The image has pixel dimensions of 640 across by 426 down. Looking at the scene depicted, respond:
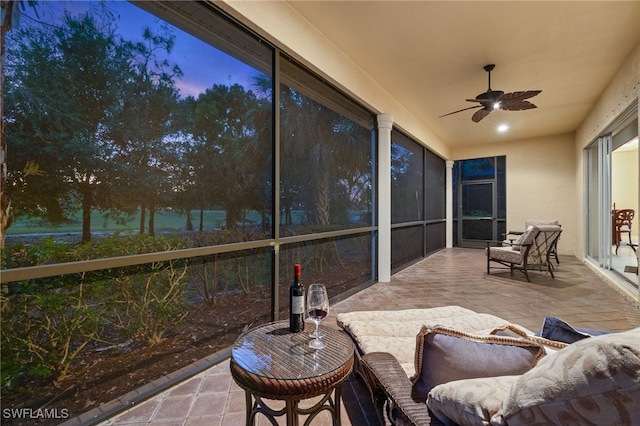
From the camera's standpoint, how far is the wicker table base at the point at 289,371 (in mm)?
1005

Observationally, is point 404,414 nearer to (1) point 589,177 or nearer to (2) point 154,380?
(2) point 154,380

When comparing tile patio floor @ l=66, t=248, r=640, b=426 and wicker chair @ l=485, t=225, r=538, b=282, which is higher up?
wicker chair @ l=485, t=225, r=538, b=282

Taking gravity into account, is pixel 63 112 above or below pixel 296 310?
above

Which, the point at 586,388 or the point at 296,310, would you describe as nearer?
the point at 586,388

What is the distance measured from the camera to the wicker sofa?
542 millimetres

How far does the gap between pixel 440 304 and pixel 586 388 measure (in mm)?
3189

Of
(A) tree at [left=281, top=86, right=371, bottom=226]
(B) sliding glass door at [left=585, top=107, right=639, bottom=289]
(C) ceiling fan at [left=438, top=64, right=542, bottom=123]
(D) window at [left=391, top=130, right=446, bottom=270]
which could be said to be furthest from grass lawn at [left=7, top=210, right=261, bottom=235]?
(B) sliding glass door at [left=585, top=107, right=639, bottom=289]

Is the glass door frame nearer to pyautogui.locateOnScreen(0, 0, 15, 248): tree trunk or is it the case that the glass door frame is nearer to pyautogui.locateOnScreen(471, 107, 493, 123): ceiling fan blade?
pyautogui.locateOnScreen(471, 107, 493, 123): ceiling fan blade

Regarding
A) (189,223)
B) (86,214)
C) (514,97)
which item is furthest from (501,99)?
(86,214)

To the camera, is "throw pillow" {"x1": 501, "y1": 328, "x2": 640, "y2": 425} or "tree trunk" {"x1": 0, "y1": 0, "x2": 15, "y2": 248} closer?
"throw pillow" {"x1": 501, "y1": 328, "x2": 640, "y2": 425}

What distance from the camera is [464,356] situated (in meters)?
0.99

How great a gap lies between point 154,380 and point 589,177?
8364 millimetres

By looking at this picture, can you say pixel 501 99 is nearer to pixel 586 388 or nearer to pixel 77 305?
pixel 586 388

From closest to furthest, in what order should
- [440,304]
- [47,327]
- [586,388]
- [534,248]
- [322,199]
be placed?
[586,388]
[47,327]
[322,199]
[440,304]
[534,248]
